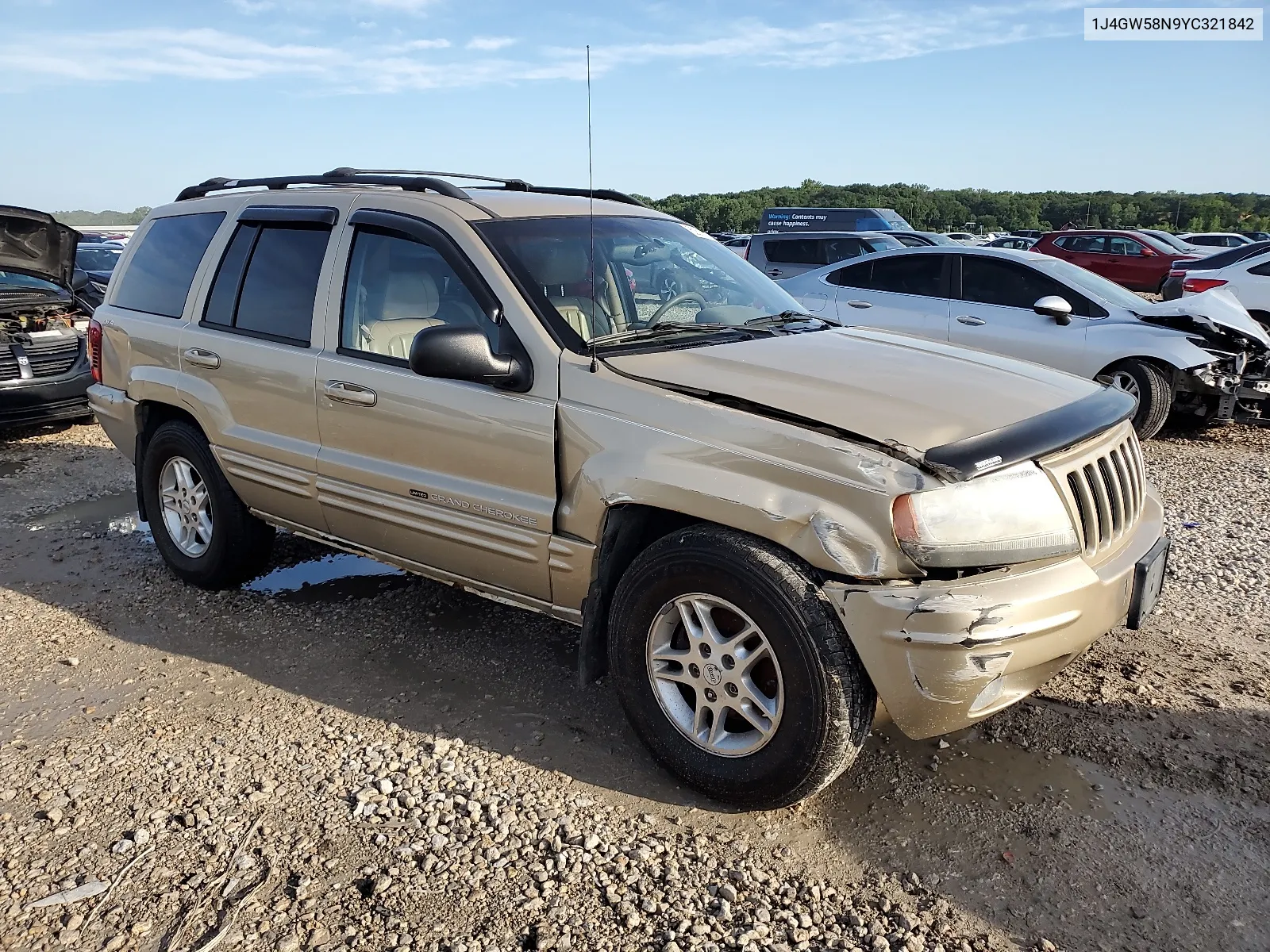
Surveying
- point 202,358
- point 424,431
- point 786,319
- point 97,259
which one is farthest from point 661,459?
point 97,259

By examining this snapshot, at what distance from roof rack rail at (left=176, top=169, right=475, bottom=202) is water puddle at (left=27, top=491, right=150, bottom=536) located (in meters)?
2.05

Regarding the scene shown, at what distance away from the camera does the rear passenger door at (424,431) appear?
134 inches

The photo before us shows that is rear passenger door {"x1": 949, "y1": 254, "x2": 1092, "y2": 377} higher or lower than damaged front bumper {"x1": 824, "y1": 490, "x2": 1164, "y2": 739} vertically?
higher

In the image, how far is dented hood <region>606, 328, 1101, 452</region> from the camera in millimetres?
2846

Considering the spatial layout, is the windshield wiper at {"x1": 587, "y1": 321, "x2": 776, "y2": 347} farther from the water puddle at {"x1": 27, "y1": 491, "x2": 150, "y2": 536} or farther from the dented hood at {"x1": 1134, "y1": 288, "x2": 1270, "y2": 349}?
the dented hood at {"x1": 1134, "y1": 288, "x2": 1270, "y2": 349}

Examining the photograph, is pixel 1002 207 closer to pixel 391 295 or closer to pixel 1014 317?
pixel 1014 317

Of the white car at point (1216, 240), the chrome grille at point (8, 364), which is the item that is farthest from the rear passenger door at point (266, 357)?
the white car at point (1216, 240)

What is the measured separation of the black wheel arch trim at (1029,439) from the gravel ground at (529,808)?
1142mm

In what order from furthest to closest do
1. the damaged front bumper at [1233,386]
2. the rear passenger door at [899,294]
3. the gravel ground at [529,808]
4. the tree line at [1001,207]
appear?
the tree line at [1001,207] → the rear passenger door at [899,294] → the damaged front bumper at [1233,386] → the gravel ground at [529,808]

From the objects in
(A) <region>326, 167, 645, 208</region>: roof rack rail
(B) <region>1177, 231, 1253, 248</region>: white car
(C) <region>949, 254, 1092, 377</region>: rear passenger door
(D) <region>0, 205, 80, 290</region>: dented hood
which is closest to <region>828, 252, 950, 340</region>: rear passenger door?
(C) <region>949, 254, 1092, 377</region>: rear passenger door

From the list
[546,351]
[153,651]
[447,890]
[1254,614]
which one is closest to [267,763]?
[447,890]

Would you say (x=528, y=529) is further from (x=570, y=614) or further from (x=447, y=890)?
(x=447, y=890)

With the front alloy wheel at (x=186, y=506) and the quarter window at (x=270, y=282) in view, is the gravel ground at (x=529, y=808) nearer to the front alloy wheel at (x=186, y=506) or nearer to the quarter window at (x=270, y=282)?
the front alloy wheel at (x=186, y=506)

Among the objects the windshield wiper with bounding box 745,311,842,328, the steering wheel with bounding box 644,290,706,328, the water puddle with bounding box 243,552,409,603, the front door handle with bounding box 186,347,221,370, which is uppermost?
the steering wheel with bounding box 644,290,706,328
